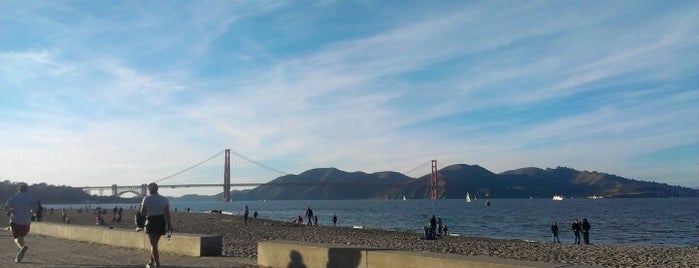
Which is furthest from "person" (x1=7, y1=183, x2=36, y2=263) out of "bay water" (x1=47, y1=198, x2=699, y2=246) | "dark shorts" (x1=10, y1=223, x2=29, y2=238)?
"bay water" (x1=47, y1=198, x2=699, y2=246)

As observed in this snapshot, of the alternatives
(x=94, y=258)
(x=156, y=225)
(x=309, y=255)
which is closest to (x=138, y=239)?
(x=94, y=258)

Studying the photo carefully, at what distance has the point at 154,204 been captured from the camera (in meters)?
7.31

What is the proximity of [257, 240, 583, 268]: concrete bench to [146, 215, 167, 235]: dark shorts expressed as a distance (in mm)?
1402

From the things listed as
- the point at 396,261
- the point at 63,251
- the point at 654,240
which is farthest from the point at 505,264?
the point at 654,240

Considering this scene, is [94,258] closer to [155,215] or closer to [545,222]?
[155,215]

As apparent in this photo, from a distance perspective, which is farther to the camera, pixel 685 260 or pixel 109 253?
pixel 685 260

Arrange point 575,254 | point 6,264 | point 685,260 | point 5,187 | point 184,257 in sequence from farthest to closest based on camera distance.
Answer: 1. point 5,187
2. point 575,254
3. point 685,260
4. point 184,257
5. point 6,264

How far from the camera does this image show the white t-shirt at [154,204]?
728 centimetres

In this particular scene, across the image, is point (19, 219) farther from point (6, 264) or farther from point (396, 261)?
point (396, 261)

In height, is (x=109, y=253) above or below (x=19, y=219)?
below

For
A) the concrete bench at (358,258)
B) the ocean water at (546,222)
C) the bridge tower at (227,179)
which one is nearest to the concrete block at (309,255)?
the concrete bench at (358,258)

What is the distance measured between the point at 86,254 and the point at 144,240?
3.09ft

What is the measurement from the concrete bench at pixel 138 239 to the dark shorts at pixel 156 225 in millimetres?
1763

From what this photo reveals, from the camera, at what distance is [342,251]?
23.3 ft
